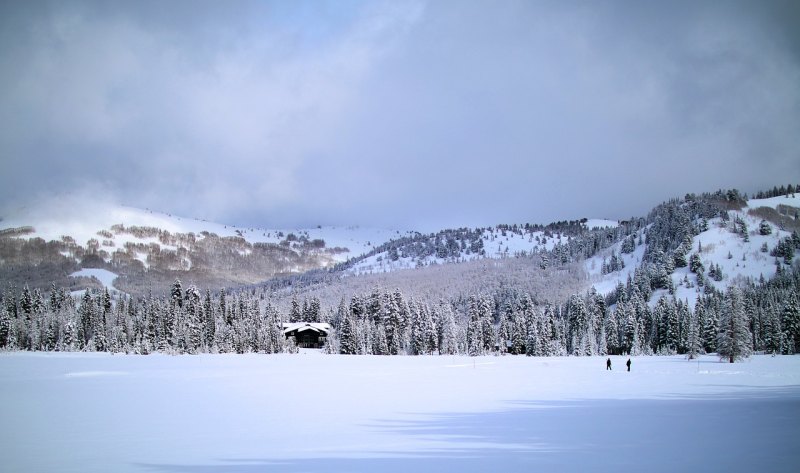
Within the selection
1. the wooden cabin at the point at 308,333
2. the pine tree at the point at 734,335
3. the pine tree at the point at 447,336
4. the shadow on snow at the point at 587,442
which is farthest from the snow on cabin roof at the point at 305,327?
the shadow on snow at the point at 587,442

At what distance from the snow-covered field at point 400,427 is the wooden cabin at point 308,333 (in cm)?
8623

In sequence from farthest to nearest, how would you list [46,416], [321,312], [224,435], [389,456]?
[321,312]
[46,416]
[224,435]
[389,456]

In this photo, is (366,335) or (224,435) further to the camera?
(366,335)

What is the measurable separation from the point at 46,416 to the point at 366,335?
277ft

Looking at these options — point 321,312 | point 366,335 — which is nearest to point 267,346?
point 366,335

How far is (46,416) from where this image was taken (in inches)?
1035

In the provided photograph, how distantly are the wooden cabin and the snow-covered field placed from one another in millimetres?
86227

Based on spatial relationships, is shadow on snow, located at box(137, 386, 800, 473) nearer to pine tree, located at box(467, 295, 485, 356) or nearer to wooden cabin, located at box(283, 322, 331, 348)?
pine tree, located at box(467, 295, 485, 356)

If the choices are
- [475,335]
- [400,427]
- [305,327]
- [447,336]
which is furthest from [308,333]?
[400,427]

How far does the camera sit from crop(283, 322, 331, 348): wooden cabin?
128 m

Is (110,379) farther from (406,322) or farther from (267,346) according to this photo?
(406,322)

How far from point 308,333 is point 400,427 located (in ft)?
363

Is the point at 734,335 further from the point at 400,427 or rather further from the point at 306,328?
the point at 306,328

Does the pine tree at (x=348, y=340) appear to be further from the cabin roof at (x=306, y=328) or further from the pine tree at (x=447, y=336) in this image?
the cabin roof at (x=306, y=328)
